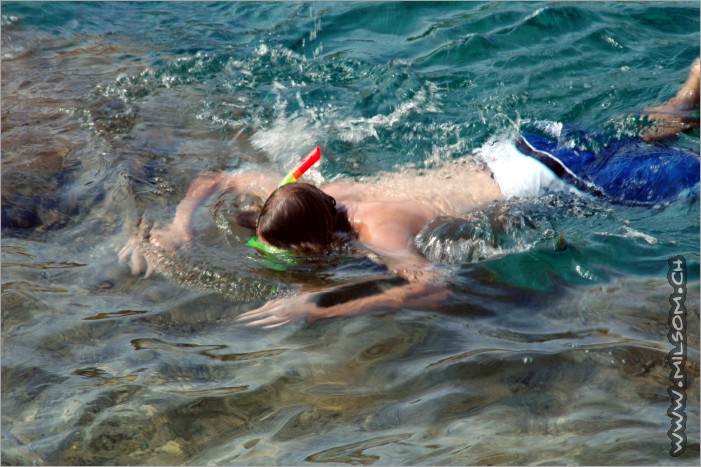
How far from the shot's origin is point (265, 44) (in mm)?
6961

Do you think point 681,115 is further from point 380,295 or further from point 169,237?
point 169,237

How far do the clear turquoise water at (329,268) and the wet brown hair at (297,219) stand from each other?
0.57 ft

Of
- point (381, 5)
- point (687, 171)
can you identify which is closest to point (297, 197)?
point (687, 171)

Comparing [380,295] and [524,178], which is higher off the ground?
[524,178]

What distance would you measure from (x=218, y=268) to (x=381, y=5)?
175 inches

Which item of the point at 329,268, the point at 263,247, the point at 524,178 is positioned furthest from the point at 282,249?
the point at 524,178

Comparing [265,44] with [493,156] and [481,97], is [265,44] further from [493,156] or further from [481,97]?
[493,156]

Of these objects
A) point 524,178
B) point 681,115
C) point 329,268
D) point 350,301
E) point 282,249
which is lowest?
point 350,301

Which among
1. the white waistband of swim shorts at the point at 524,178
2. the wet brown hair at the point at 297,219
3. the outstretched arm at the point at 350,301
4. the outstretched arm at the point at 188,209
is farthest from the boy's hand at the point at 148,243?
the white waistband of swim shorts at the point at 524,178

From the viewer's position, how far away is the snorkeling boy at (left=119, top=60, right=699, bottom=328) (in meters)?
3.73

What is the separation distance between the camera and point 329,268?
401 cm

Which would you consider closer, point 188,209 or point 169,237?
point 169,237

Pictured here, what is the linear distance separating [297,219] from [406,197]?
2.62ft

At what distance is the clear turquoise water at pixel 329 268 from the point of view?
9.52 feet
